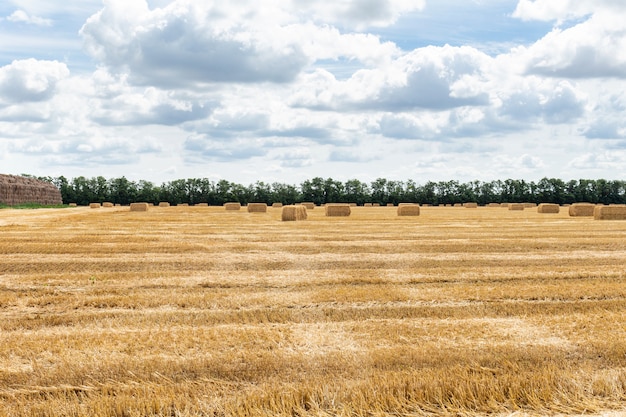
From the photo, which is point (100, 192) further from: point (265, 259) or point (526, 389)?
point (526, 389)

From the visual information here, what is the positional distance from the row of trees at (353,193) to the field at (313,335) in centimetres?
9994

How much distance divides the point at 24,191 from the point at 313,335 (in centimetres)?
9253

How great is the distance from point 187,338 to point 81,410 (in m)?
2.59

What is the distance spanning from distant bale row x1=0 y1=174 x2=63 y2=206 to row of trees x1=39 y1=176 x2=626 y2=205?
15.6 m

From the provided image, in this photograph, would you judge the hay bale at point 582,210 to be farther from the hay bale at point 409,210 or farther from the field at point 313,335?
the field at point 313,335

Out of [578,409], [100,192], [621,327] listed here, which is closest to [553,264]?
[621,327]

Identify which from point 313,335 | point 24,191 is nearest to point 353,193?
point 24,191

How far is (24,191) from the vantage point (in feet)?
296

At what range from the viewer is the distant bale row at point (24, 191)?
81625mm

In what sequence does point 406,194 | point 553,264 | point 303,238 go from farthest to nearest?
point 406,194 < point 303,238 < point 553,264

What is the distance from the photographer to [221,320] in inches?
388

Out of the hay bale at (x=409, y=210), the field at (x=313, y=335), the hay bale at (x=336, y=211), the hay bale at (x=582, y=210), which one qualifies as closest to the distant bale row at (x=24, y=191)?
the hay bale at (x=336, y=211)

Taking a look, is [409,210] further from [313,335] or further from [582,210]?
[313,335]

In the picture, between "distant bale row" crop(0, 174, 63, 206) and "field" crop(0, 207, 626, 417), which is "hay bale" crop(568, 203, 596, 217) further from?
"distant bale row" crop(0, 174, 63, 206)
